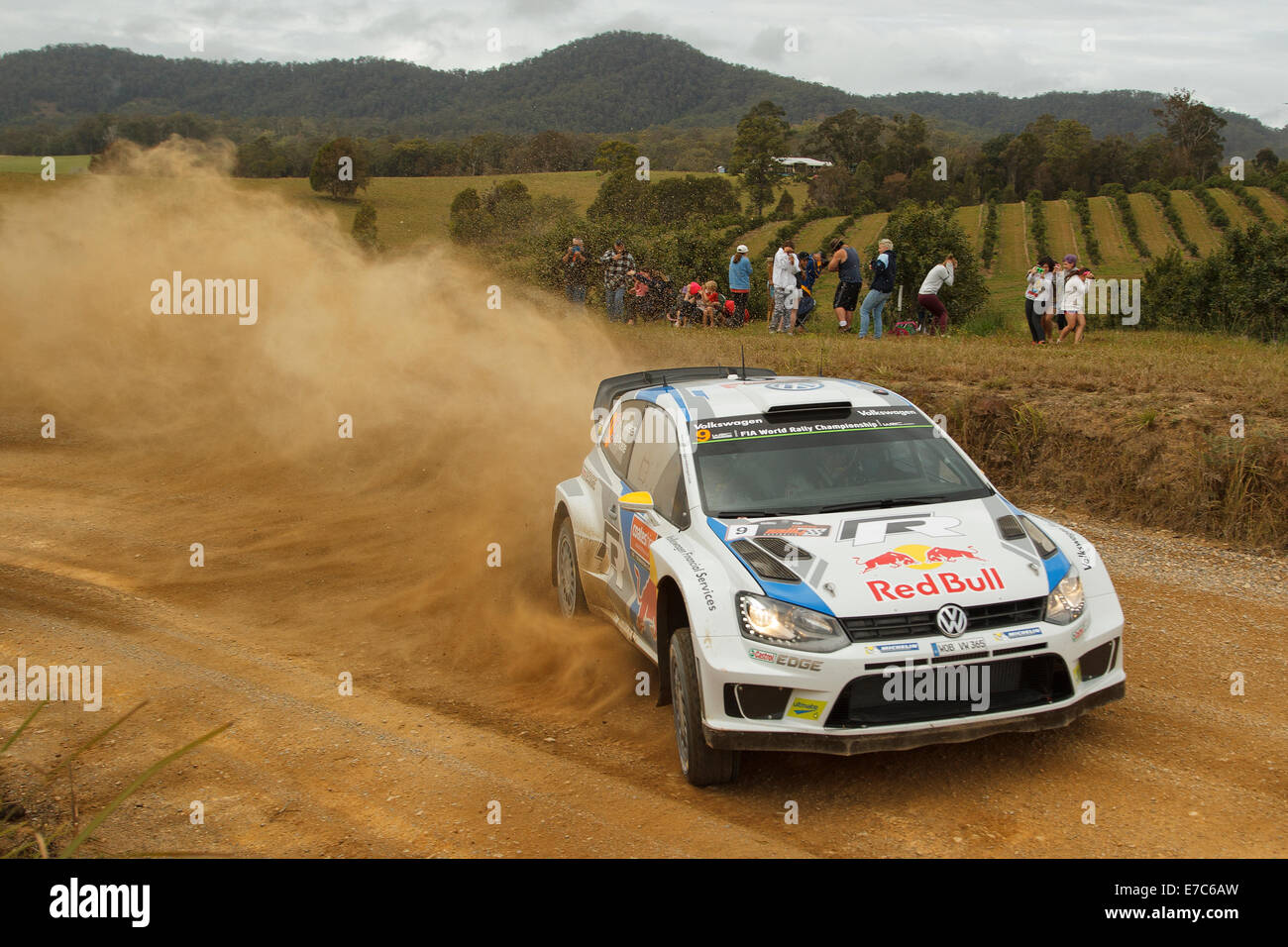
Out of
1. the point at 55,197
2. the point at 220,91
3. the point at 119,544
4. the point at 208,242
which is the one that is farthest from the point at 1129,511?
the point at 220,91

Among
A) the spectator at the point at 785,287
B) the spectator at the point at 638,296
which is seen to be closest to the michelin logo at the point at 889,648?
the spectator at the point at 785,287

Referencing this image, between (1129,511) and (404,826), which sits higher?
(1129,511)

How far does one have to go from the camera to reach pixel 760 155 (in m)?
93.6

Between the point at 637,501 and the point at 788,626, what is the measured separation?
140cm

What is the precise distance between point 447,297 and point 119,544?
29.4 feet

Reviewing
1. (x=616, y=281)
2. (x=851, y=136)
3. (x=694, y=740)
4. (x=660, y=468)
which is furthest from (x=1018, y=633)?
(x=851, y=136)

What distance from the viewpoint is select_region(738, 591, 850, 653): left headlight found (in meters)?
4.58

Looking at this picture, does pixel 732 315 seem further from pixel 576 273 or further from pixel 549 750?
pixel 549 750

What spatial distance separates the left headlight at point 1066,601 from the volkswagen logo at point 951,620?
457 mm

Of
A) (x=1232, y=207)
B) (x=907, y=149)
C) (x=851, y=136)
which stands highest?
(x=851, y=136)

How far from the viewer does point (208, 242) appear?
20109mm

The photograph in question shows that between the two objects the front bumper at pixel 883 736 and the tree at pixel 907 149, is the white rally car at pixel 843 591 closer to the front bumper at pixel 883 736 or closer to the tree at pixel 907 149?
the front bumper at pixel 883 736

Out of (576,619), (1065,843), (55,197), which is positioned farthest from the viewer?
(55,197)

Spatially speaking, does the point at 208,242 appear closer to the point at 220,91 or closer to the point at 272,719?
the point at 272,719
